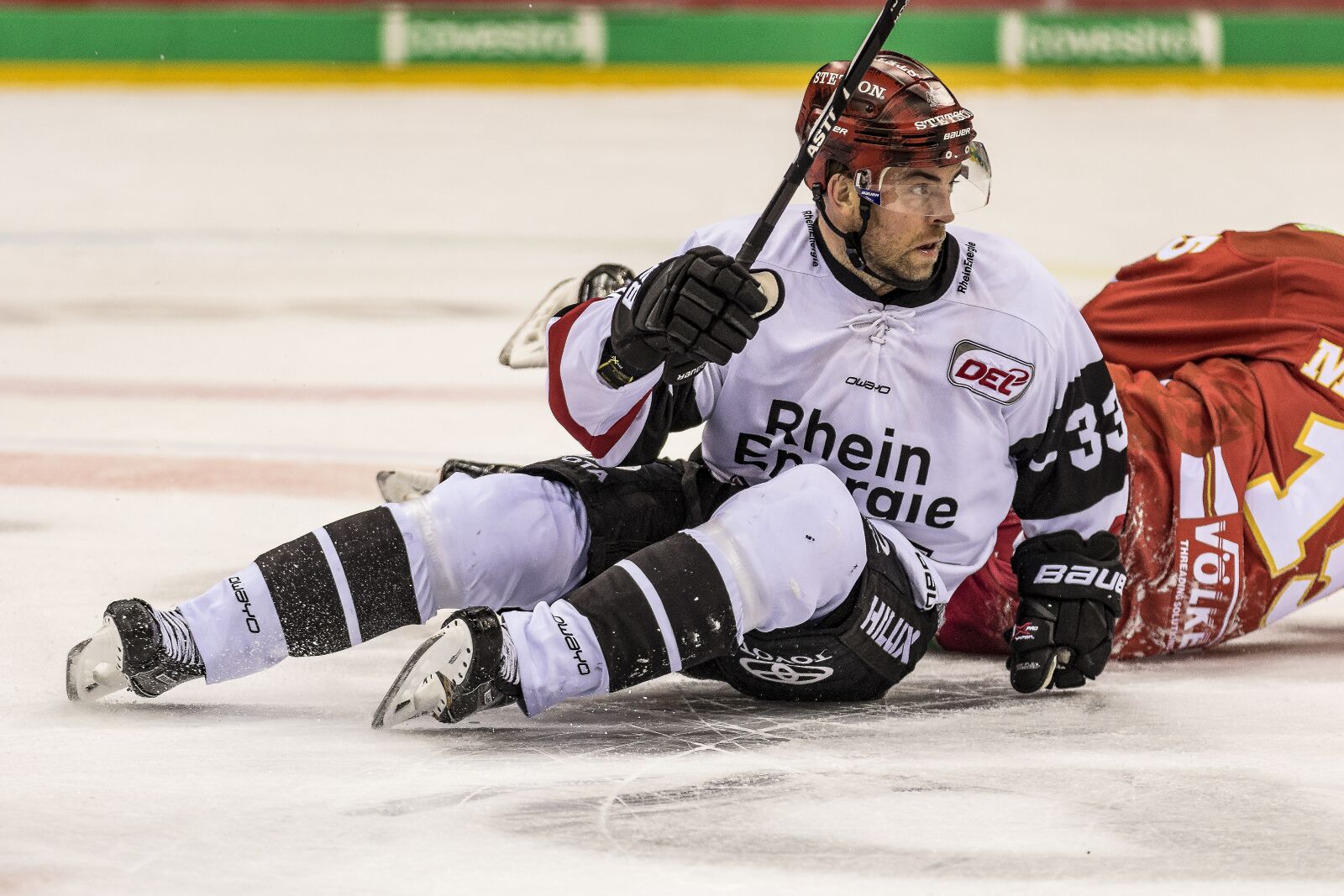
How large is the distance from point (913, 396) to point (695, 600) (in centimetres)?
46

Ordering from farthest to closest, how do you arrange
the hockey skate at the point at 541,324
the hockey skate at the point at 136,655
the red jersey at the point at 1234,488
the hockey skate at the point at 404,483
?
the hockey skate at the point at 404,483 → the hockey skate at the point at 541,324 → the red jersey at the point at 1234,488 → the hockey skate at the point at 136,655

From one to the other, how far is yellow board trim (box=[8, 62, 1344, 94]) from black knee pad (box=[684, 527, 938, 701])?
8.03 m

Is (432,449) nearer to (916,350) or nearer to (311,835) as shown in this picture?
(916,350)

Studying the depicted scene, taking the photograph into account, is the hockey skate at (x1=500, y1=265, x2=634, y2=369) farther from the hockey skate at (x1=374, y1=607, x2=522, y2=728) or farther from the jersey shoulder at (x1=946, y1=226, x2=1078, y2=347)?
the hockey skate at (x1=374, y1=607, x2=522, y2=728)

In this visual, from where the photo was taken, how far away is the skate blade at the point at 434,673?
7.69 feet

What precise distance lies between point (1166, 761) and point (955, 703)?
365 millimetres

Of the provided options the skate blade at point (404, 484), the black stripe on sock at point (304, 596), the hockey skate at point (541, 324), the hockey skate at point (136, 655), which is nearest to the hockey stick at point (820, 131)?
the hockey skate at point (541, 324)

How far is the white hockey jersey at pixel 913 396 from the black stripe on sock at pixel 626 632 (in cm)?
30

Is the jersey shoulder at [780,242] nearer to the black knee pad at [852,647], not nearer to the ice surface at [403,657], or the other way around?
the black knee pad at [852,647]

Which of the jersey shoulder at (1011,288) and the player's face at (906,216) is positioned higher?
the player's face at (906,216)

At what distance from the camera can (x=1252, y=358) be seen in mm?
3211

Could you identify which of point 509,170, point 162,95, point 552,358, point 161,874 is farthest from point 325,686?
point 162,95

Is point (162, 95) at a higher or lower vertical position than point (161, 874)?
higher

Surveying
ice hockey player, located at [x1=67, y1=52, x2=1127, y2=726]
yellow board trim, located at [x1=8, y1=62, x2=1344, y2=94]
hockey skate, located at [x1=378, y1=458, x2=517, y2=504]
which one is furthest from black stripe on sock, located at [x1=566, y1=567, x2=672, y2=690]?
yellow board trim, located at [x1=8, y1=62, x2=1344, y2=94]
